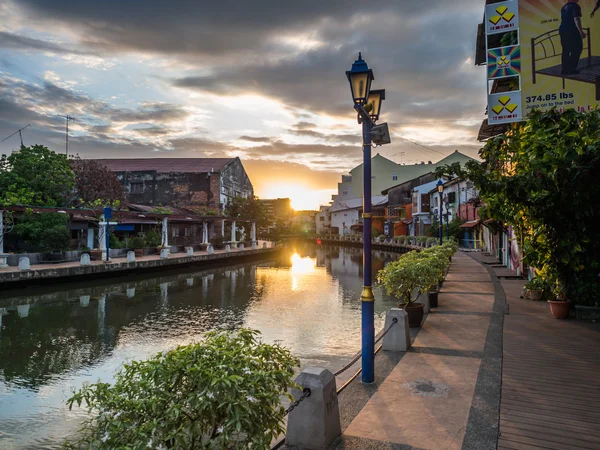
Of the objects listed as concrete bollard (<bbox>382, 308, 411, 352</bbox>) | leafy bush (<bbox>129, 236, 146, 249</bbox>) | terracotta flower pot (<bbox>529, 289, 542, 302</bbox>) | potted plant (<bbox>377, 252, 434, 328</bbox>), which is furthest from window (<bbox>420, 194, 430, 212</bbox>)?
concrete bollard (<bbox>382, 308, 411, 352</bbox>)

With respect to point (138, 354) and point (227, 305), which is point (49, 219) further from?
point (138, 354)

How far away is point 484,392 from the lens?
18.9ft

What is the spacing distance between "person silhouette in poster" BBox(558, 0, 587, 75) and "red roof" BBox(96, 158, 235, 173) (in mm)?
43136

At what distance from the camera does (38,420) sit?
262 inches

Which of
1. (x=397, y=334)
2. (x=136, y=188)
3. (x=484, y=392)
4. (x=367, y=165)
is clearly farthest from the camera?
Result: (x=136, y=188)

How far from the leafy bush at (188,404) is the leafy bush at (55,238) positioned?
2552 centimetres

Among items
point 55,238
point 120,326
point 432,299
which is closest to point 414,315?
point 432,299

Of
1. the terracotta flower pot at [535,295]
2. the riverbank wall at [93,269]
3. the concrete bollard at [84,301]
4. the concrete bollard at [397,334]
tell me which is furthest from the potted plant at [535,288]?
→ the riverbank wall at [93,269]

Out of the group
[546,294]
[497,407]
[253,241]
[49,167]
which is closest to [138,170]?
[253,241]

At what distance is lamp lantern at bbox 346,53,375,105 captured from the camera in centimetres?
600

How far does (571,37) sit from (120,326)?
55.3 ft

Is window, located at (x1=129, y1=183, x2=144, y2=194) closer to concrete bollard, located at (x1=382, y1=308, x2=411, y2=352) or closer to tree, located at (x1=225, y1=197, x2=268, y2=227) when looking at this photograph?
tree, located at (x1=225, y1=197, x2=268, y2=227)

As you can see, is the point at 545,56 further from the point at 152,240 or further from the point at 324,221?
the point at 324,221

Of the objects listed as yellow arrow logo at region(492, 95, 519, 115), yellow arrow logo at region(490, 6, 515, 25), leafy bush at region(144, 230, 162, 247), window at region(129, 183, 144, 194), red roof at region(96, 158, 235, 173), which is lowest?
leafy bush at region(144, 230, 162, 247)
